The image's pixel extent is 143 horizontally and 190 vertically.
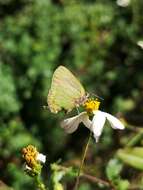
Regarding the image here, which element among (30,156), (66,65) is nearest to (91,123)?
(30,156)

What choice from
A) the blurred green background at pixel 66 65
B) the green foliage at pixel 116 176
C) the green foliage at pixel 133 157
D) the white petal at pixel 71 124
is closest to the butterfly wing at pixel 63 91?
the white petal at pixel 71 124

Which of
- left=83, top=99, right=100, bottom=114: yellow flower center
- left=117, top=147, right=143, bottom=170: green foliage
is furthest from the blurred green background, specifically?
left=83, top=99, right=100, bottom=114: yellow flower center

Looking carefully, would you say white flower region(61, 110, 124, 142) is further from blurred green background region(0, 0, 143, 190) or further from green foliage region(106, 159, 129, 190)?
blurred green background region(0, 0, 143, 190)

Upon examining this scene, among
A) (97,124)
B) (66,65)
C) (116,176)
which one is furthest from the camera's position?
(66,65)

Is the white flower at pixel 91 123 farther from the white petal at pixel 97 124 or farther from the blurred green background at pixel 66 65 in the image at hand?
the blurred green background at pixel 66 65

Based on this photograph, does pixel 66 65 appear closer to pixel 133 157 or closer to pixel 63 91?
pixel 133 157

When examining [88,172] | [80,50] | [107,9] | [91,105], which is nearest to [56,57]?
[80,50]
